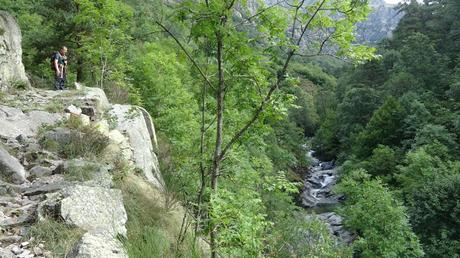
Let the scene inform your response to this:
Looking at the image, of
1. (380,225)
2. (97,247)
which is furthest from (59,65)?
(380,225)

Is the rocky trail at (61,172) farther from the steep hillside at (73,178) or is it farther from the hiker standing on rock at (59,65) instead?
the hiker standing on rock at (59,65)

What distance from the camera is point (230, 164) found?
542cm

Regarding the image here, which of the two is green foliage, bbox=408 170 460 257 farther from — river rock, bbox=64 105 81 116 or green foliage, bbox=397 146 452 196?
river rock, bbox=64 105 81 116

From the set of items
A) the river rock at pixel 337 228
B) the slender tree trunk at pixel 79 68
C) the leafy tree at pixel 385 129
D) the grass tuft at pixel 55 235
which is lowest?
the river rock at pixel 337 228

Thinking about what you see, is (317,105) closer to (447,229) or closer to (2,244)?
(447,229)

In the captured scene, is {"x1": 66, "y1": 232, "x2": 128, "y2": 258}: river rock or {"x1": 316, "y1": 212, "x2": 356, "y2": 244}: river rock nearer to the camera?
{"x1": 66, "y1": 232, "x2": 128, "y2": 258}: river rock

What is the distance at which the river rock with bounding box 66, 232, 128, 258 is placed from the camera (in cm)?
433

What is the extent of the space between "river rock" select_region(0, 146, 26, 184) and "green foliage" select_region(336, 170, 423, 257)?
65.3 feet

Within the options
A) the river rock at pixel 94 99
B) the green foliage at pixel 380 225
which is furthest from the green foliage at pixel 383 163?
the river rock at pixel 94 99

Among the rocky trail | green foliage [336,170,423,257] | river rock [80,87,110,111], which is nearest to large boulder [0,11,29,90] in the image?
the rocky trail

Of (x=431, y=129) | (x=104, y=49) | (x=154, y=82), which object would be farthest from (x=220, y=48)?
(x=431, y=129)

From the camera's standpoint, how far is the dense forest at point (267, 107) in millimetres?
4586

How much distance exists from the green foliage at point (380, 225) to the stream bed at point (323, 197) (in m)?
3.86

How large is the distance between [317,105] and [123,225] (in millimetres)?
76510
